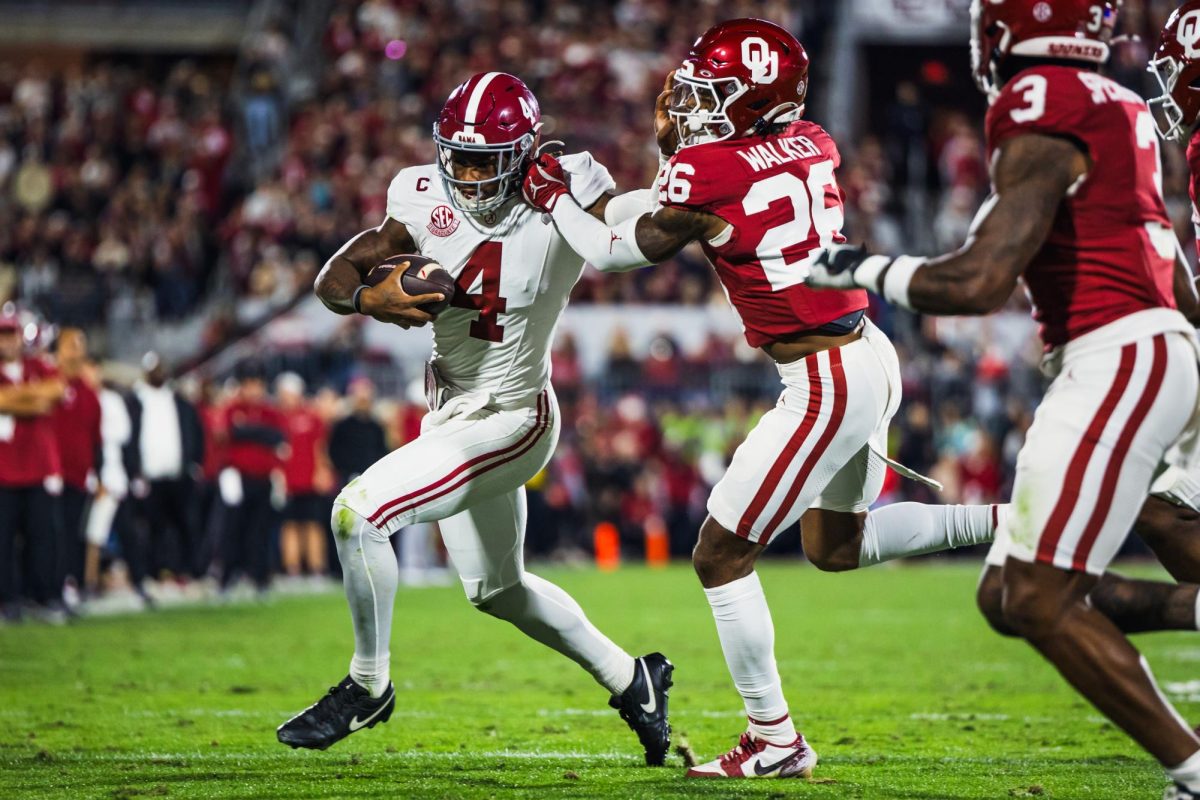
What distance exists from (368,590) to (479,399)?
0.81 meters

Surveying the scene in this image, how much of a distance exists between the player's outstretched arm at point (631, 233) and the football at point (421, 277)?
1.40 ft

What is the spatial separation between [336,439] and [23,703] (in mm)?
8755

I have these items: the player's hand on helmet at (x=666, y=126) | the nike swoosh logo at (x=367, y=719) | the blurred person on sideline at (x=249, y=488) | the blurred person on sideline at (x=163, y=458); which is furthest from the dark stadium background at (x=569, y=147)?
the player's hand on helmet at (x=666, y=126)

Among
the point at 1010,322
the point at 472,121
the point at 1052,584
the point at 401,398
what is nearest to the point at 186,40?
the point at 401,398

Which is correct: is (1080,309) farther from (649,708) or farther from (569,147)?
(569,147)

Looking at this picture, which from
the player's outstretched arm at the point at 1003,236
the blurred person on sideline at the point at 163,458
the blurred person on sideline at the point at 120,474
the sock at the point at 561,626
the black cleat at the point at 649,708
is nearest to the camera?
the player's outstretched arm at the point at 1003,236

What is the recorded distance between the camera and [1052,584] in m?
4.11

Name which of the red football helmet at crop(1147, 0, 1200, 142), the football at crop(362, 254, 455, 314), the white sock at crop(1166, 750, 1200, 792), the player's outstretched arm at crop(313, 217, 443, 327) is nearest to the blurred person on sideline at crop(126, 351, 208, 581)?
the player's outstretched arm at crop(313, 217, 443, 327)

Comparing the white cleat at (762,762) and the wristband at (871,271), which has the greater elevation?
the wristband at (871,271)

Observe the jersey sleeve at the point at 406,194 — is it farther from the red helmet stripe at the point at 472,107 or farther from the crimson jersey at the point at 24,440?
the crimson jersey at the point at 24,440

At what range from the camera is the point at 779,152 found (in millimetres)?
5352

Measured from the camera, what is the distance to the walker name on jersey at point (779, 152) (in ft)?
17.3

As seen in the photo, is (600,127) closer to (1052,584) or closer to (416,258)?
(416,258)

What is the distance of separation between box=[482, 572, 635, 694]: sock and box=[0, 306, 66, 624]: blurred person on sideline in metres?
6.70
